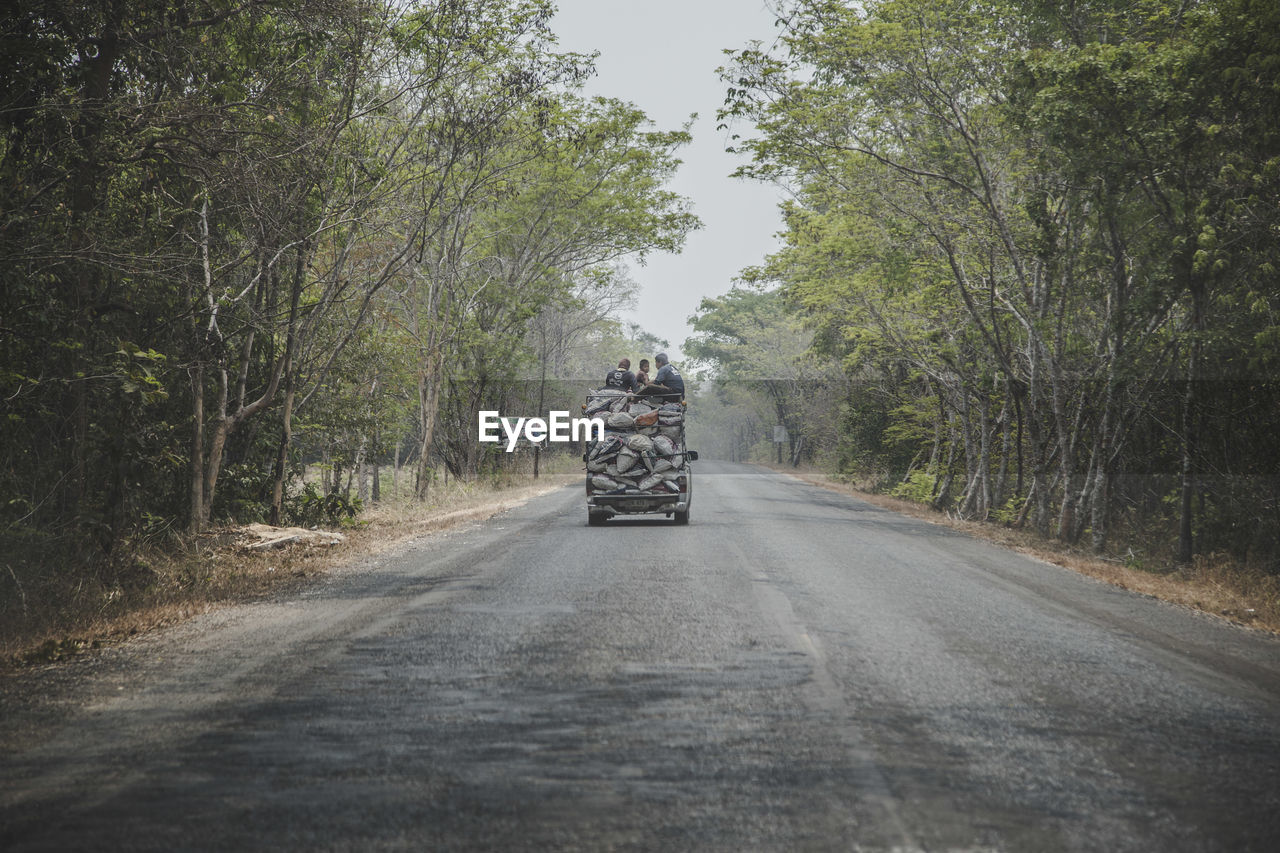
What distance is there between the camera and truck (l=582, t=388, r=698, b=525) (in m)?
15.9

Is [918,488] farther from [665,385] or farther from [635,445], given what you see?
[635,445]

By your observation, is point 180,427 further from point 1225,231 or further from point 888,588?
point 1225,231

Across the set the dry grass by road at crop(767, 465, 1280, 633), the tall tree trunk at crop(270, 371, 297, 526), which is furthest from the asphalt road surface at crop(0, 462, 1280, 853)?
the tall tree trunk at crop(270, 371, 297, 526)

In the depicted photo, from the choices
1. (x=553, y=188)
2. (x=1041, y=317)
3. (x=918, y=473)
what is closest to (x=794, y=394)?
(x=918, y=473)

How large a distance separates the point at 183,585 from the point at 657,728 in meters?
6.70

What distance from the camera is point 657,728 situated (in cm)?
496

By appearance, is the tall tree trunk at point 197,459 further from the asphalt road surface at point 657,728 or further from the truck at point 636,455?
the truck at point 636,455

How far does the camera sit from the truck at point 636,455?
15.9 m

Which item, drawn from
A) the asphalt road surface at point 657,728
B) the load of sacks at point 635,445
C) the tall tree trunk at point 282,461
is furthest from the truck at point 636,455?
the asphalt road surface at point 657,728

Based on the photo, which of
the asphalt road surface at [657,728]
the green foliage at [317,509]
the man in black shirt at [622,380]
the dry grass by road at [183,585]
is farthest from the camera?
the man in black shirt at [622,380]

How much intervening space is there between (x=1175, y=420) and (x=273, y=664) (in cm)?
1487

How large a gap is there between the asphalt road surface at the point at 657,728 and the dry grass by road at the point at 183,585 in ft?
1.35
